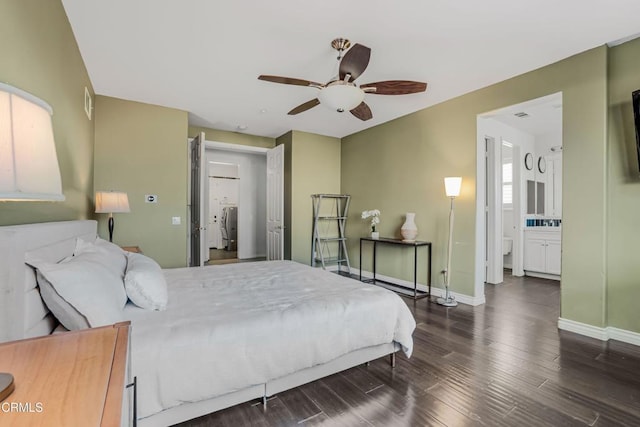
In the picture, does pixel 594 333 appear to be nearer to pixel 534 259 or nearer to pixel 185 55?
→ pixel 534 259

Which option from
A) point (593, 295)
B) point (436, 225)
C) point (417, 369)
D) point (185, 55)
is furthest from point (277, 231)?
point (593, 295)

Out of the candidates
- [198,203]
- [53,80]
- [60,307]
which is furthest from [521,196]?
[53,80]

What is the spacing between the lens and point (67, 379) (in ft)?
2.28

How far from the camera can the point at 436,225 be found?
407 cm

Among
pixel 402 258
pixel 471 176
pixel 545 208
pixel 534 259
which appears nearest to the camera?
pixel 471 176

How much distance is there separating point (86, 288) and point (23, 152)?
89 centimetres

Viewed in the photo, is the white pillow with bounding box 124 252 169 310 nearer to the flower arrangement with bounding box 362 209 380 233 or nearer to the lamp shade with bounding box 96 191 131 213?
the lamp shade with bounding box 96 191 131 213

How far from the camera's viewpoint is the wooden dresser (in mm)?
566

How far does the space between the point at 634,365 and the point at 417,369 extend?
66.0 inches

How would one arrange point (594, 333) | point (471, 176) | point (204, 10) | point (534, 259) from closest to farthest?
point (204, 10)
point (594, 333)
point (471, 176)
point (534, 259)

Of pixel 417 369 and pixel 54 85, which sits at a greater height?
pixel 54 85

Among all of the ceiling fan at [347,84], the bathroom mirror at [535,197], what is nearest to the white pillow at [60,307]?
the ceiling fan at [347,84]

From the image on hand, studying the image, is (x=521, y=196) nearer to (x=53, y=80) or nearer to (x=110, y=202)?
(x=110, y=202)

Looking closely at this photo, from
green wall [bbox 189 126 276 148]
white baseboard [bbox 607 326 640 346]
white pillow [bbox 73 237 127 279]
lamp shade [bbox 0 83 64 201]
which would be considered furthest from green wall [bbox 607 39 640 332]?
green wall [bbox 189 126 276 148]
